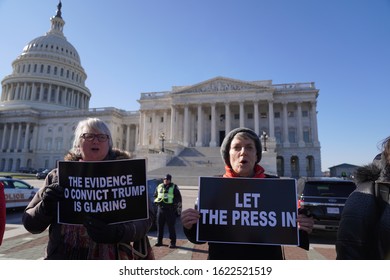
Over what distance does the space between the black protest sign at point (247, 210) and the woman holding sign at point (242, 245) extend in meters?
0.09

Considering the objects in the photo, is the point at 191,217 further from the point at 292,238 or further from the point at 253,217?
the point at 292,238

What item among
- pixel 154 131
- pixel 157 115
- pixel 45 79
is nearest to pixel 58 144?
pixel 45 79

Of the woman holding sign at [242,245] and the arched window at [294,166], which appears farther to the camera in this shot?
the arched window at [294,166]

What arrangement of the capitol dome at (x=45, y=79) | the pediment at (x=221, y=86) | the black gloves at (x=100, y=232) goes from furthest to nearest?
the capitol dome at (x=45, y=79) → the pediment at (x=221, y=86) → the black gloves at (x=100, y=232)

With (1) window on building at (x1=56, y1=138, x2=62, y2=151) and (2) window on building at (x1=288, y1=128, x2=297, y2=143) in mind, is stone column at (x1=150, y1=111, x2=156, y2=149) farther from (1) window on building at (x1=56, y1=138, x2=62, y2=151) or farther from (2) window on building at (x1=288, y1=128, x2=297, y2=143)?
(1) window on building at (x1=56, y1=138, x2=62, y2=151)

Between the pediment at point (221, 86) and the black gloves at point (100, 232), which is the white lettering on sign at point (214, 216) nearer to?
the black gloves at point (100, 232)

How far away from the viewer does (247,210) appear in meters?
2.55

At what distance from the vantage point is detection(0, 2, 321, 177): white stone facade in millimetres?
51625

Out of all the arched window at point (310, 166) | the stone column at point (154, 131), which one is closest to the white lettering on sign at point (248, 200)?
the arched window at point (310, 166)

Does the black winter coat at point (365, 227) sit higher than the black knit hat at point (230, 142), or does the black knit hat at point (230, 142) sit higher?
the black knit hat at point (230, 142)

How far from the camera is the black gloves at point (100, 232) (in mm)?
2336

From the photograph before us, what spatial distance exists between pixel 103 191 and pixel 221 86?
174 feet
